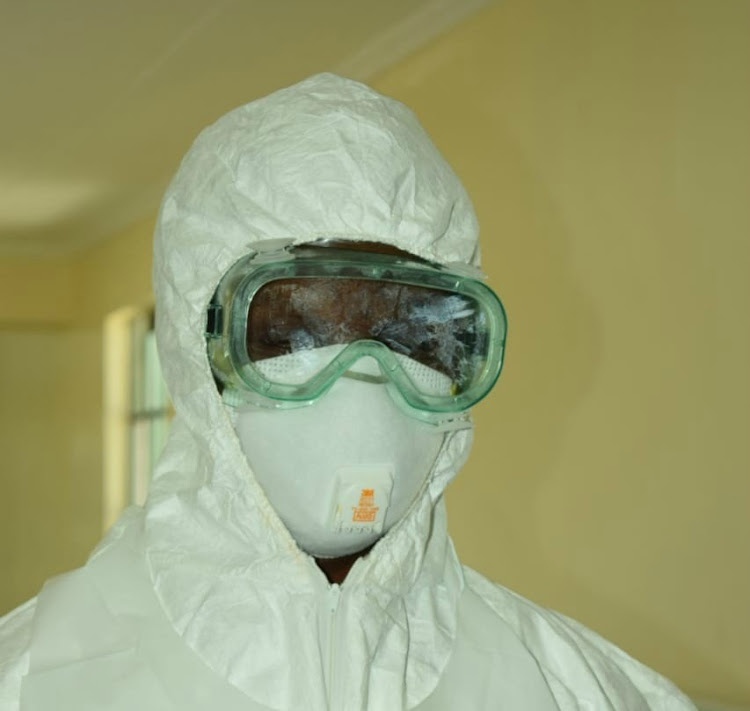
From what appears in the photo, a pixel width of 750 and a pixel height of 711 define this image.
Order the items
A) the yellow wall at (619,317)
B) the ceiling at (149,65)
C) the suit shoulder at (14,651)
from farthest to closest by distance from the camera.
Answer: the ceiling at (149,65) → the yellow wall at (619,317) → the suit shoulder at (14,651)

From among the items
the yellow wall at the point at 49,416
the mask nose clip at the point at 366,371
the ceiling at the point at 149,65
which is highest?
the ceiling at the point at 149,65

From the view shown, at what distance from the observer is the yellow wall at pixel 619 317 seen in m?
2.28

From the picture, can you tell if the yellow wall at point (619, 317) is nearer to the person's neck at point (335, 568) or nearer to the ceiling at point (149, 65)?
the ceiling at point (149, 65)

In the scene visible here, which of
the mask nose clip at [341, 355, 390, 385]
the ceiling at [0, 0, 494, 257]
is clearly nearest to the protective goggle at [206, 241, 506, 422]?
the mask nose clip at [341, 355, 390, 385]

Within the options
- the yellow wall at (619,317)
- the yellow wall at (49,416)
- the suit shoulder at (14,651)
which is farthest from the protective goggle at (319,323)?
the yellow wall at (49,416)

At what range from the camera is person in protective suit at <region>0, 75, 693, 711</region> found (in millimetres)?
1165

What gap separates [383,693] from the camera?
47.1 inches

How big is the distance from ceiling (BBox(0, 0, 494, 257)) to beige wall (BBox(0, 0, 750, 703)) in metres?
0.22

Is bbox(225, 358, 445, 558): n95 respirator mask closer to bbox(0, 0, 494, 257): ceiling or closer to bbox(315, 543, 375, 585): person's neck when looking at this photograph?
bbox(315, 543, 375, 585): person's neck

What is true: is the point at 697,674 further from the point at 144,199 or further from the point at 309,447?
the point at 144,199

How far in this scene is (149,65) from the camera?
151 inches

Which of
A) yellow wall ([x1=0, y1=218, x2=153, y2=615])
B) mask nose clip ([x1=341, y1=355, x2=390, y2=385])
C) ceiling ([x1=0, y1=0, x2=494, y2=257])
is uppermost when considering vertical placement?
ceiling ([x1=0, y1=0, x2=494, y2=257])

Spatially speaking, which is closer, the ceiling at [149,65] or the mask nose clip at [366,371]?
the mask nose clip at [366,371]

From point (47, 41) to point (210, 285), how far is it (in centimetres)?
263
